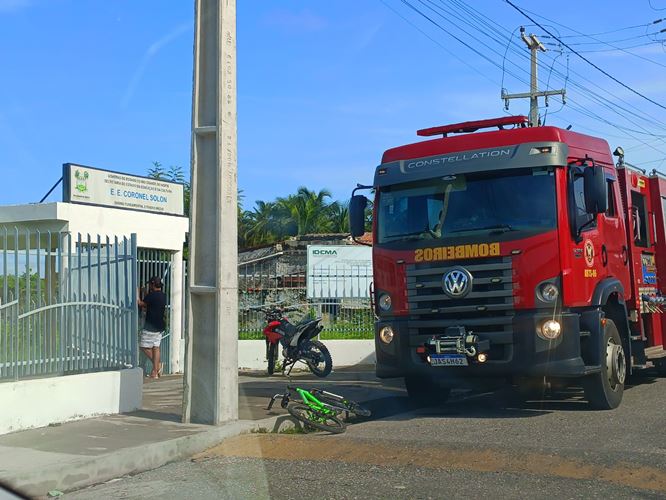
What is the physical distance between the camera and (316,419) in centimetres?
893

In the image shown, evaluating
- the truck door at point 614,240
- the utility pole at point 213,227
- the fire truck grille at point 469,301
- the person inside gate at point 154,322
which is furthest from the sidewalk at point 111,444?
the truck door at point 614,240

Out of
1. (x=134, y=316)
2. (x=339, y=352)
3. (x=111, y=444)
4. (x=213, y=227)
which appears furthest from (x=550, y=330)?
(x=339, y=352)

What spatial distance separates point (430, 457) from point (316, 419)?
198 cm

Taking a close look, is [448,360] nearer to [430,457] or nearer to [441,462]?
[430,457]

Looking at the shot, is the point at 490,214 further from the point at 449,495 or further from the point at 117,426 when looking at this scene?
the point at 117,426

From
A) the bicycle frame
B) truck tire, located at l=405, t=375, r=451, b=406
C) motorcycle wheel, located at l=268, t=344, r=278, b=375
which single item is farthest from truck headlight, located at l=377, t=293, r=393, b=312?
motorcycle wheel, located at l=268, t=344, r=278, b=375

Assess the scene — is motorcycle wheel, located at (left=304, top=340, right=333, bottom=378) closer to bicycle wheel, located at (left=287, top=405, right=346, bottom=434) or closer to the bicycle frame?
the bicycle frame

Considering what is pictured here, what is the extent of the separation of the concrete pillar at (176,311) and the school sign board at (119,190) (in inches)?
46.7

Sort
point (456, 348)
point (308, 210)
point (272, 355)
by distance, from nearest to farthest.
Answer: point (456, 348) → point (272, 355) → point (308, 210)

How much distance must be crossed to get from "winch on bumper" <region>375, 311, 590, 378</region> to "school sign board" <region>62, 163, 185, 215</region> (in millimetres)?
7492

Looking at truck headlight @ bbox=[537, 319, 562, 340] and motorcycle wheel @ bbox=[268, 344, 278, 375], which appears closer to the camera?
truck headlight @ bbox=[537, 319, 562, 340]

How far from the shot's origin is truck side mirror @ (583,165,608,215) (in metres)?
9.31

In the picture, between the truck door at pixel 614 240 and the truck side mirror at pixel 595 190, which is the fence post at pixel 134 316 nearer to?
the truck side mirror at pixel 595 190

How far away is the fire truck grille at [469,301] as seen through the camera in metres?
9.25
